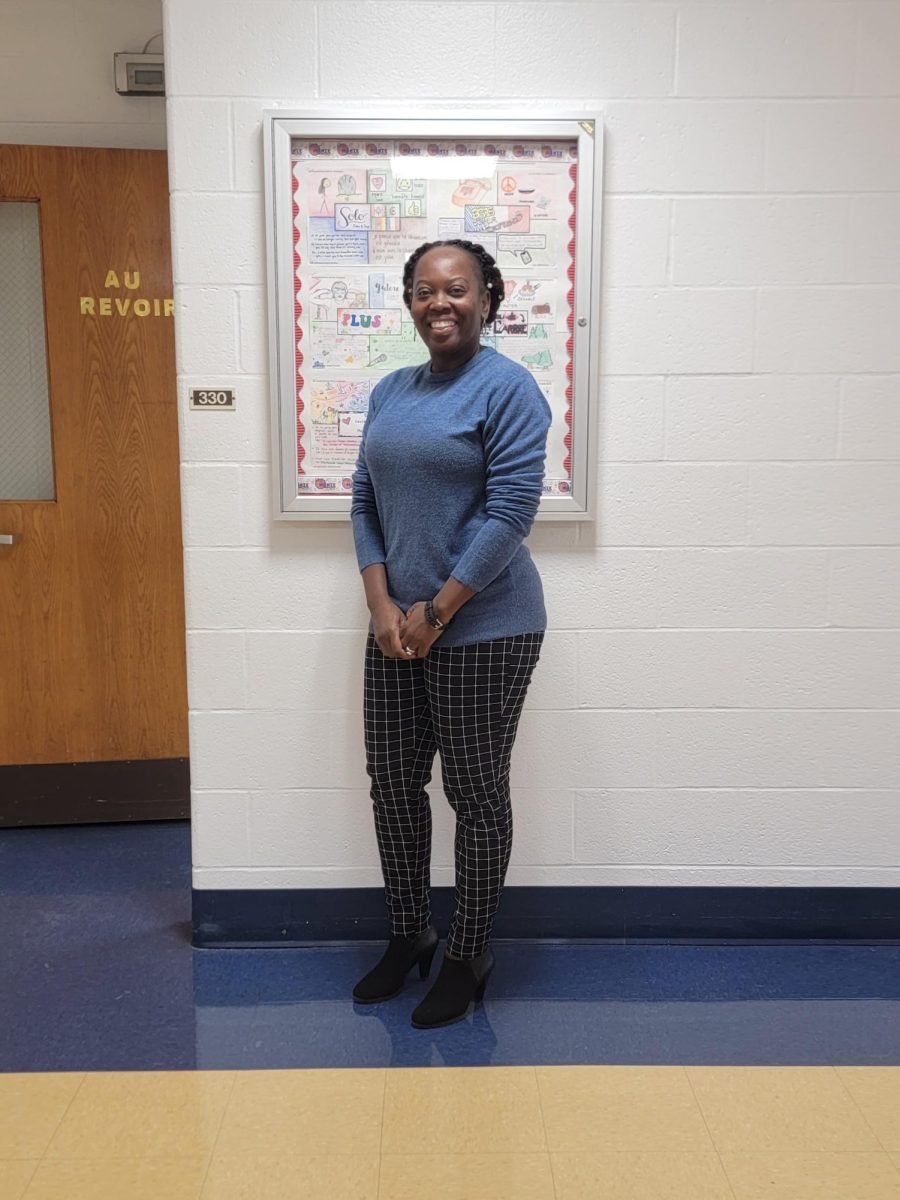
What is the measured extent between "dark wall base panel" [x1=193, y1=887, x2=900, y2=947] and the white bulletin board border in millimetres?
941

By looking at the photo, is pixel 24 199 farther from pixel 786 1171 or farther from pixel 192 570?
pixel 786 1171

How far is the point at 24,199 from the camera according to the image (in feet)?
9.27

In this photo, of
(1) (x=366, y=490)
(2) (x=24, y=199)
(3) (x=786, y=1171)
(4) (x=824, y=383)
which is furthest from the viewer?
(2) (x=24, y=199)

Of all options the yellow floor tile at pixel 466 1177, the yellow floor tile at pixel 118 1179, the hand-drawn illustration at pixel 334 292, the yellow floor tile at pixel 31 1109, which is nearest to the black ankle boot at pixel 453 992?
the yellow floor tile at pixel 466 1177

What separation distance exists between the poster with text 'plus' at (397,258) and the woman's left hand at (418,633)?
0.44m

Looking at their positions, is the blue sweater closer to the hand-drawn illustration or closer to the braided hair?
the braided hair

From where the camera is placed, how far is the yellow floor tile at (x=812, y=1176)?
4.99 ft

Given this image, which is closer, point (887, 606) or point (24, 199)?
point (887, 606)

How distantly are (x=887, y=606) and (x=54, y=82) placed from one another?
281 cm

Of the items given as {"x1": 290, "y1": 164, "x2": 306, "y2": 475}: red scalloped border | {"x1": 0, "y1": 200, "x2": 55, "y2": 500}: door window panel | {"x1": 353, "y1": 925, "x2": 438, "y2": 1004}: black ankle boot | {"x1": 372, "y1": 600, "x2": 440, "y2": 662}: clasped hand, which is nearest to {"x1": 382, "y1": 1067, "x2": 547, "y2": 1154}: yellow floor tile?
{"x1": 353, "y1": 925, "x2": 438, "y2": 1004}: black ankle boot

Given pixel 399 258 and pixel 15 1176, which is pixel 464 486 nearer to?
pixel 399 258

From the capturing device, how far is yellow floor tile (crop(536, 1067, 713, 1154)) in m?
1.64

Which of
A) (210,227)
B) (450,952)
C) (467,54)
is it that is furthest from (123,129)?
(450,952)

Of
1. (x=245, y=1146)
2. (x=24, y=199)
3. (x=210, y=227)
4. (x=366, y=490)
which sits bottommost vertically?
(x=245, y=1146)
